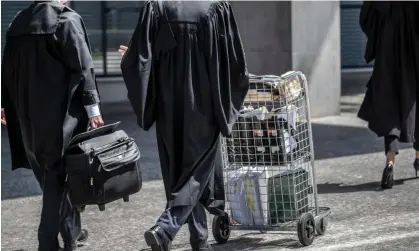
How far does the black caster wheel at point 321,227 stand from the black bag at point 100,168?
1.32 m

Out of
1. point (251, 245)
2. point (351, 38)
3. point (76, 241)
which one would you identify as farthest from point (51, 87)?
point (351, 38)

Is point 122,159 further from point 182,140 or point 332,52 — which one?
point 332,52

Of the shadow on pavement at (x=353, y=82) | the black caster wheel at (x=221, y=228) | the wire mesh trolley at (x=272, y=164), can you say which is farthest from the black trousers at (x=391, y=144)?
the shadow on pavement at (x=353, y=82)

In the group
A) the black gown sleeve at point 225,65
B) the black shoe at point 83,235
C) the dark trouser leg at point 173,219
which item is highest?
the black gown sleeve at point 225,65

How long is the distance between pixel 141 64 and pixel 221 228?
1.43 m

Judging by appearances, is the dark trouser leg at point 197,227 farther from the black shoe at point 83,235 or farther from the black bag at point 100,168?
the black shoe at point 83,235

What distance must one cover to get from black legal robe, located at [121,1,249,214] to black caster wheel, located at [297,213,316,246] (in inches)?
30.3

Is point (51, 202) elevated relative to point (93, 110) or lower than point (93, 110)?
lower

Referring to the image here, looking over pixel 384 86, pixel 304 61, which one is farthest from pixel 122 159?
pixel 304 61

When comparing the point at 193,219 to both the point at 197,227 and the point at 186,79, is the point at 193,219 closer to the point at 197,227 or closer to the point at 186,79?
the point at 197,227

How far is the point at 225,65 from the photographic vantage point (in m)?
6.36

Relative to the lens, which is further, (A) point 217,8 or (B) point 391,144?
(B) point 391,144

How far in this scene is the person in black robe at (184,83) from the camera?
20.5 ft

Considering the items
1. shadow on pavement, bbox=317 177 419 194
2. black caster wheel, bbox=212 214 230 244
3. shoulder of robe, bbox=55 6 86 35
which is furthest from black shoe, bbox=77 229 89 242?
shadow on pavement, bbox=317 177 419 194
